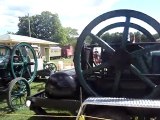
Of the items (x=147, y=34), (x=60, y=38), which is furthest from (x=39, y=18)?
(x=147, y=34)

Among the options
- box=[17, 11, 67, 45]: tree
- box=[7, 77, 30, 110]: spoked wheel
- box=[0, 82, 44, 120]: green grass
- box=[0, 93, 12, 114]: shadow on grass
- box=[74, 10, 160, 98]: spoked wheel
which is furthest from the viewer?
box=[17, 11, 67, 45]: tree

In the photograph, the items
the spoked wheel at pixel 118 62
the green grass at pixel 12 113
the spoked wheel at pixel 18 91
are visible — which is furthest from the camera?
the spoked wheel at pixel 18 91

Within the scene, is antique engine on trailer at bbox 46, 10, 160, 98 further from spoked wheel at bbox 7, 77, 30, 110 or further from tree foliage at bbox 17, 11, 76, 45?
tree foliage at bbox 17, 11, 76, 45

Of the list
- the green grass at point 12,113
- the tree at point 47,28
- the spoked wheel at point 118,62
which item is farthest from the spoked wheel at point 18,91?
the tree at point 47,28

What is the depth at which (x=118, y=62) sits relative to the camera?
6281mm

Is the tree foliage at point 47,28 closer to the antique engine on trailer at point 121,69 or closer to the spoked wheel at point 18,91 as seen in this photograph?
the spoked wheel at point 18,91

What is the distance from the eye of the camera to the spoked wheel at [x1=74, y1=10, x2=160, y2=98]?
622cm

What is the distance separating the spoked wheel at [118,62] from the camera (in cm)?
622

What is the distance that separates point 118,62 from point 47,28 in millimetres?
75531

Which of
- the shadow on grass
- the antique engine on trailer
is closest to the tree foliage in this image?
the shadow on grass

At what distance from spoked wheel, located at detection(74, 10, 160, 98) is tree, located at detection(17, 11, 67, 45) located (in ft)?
236

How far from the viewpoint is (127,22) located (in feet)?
21.4

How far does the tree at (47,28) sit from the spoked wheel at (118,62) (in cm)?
7200

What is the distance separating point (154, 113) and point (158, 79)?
4.21 feet
